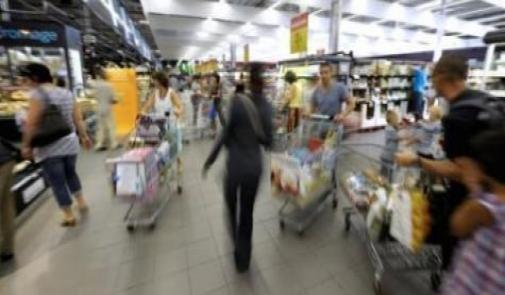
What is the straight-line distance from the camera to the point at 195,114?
8383mm

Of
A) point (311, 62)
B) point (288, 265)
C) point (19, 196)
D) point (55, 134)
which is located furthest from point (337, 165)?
point (311, 62)

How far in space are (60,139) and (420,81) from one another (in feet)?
32.0

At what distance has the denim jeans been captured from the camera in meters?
3.17

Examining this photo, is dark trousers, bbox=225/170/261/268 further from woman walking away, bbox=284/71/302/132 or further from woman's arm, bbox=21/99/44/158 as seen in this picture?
woman walking away, bbox=284/71/302/132

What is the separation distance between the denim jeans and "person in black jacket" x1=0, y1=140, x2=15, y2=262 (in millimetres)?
408

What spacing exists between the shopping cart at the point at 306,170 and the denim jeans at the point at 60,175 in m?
2.17

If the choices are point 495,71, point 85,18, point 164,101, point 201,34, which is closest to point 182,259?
point 164,101

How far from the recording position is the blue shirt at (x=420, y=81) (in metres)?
9.65

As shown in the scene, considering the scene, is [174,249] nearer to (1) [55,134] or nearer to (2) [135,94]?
(1) [55,134]

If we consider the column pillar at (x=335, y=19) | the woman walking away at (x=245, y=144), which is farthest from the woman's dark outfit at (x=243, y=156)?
the column pillar at (x=335, y=19)

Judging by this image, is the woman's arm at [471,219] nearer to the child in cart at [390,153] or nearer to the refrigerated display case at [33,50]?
the child in cart at [390,153]

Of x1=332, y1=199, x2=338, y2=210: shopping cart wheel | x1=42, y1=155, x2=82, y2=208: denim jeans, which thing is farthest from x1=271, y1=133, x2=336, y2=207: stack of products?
x1=42, y1=155, x2=82, y2=208: denim jeans

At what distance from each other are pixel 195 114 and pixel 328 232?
5.86 m

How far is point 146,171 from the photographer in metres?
3.11
